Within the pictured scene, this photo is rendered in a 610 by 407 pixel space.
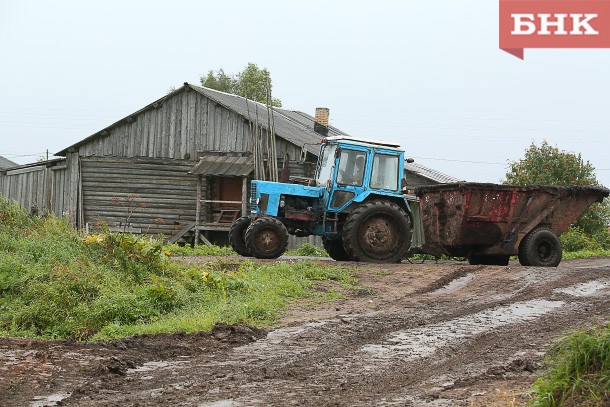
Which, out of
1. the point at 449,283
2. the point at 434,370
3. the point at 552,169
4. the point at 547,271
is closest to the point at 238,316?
the point at 434,370

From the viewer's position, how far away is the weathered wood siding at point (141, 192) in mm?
29016

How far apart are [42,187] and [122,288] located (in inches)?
764

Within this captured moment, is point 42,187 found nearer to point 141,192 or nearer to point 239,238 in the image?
point 141,192

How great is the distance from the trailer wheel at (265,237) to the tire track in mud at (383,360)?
5.55m

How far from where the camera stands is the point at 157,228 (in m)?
29.2

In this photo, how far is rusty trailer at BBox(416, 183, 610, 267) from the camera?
714 inches

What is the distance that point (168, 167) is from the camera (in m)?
29.2

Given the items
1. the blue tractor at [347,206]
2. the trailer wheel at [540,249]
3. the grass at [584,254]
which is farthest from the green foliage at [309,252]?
the trailer wheel at [540,249]

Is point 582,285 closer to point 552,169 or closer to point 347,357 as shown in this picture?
point 347,357

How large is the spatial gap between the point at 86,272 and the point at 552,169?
74.5 ft

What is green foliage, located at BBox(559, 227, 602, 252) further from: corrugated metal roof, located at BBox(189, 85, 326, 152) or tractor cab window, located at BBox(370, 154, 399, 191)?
tractor cab window, located at BBox(370, 154, 399, 191)

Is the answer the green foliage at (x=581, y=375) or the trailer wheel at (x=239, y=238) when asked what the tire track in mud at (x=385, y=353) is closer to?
the green foliage at (x=581, y=375)

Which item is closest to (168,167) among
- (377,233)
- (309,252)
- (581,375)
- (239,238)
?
(309,252)

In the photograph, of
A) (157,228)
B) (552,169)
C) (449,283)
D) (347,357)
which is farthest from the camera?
(552,169)
